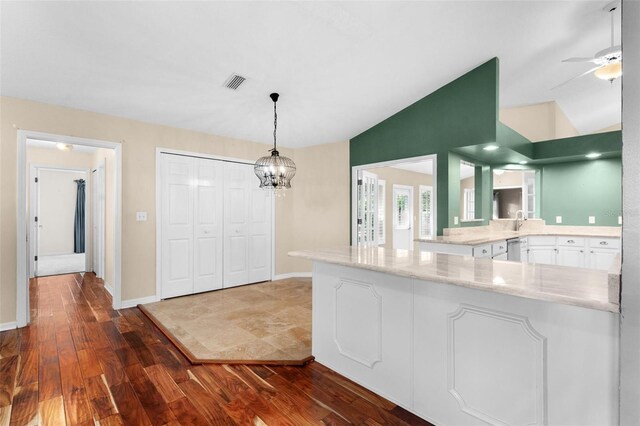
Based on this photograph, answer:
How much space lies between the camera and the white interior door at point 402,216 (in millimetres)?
7449

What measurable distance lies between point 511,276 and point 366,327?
0.95 meters

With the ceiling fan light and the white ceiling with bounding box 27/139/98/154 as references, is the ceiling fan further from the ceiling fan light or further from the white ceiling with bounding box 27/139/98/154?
the white ceiling with bounding box 27/139/98/154

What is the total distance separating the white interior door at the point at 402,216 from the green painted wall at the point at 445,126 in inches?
114

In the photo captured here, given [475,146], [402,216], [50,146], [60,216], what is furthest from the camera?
[60,216]

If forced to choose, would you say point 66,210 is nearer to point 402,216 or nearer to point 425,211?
point 402,216

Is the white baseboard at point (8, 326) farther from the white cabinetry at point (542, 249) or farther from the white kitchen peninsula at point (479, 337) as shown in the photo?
the white cabinetry at point (542, 249)

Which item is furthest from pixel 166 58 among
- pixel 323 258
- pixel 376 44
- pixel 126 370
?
pixel 126 370

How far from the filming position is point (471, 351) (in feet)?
4.76

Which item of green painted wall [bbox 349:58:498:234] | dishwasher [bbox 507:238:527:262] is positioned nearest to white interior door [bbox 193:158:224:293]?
green painted wall [bbox 349:58:498:234]

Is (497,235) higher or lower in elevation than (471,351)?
higher

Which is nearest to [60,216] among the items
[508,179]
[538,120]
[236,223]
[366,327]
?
[236,223]

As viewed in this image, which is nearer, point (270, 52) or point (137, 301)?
point (270, 52)

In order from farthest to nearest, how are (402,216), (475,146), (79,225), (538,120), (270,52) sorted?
(79,225), (402,216), (538,120), (475,146), (270,52)

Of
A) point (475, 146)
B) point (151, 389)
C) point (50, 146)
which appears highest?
point (50, 146)
